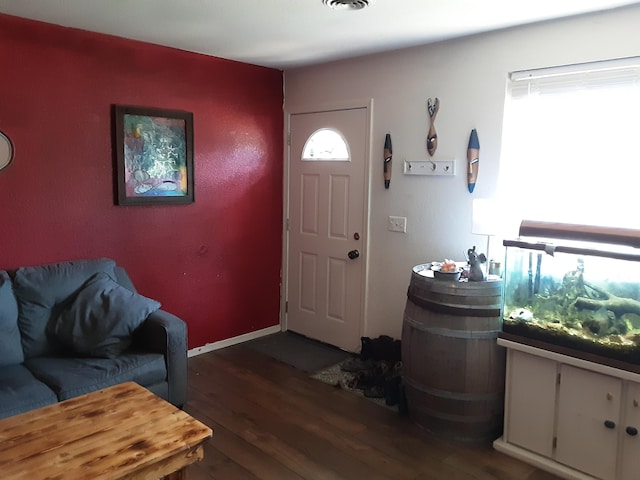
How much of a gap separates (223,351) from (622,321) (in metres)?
2.82

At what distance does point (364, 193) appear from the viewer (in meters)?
3.88

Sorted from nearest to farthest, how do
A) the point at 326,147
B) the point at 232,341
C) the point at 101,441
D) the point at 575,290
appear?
the point at 101,441, the point at 575,290, the point at 326,147, the point at 232,341

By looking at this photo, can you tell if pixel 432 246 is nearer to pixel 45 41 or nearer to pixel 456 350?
pixel 456 350

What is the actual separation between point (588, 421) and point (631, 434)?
18 cm

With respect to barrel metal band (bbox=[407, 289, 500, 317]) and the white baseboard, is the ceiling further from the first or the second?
the white baseboard

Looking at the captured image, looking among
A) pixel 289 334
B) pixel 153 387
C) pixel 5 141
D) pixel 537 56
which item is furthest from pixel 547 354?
pixel 5 141

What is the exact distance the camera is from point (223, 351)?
13.5 feet

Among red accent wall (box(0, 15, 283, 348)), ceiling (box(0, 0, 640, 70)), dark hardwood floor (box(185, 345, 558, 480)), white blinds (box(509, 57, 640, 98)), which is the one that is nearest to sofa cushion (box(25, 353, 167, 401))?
dark hardwood floor (box(185, 345, 558, 480))

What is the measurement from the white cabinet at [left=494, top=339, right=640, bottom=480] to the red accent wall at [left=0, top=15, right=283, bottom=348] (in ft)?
7.52

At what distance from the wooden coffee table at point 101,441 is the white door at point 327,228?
2.14m

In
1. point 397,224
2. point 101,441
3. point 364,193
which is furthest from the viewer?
point 364,193

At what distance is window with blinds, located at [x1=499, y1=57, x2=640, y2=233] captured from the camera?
8.74ft

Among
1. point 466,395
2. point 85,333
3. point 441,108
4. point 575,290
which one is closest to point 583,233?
point 575,290

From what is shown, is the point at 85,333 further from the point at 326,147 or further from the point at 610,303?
the point at 610,303
